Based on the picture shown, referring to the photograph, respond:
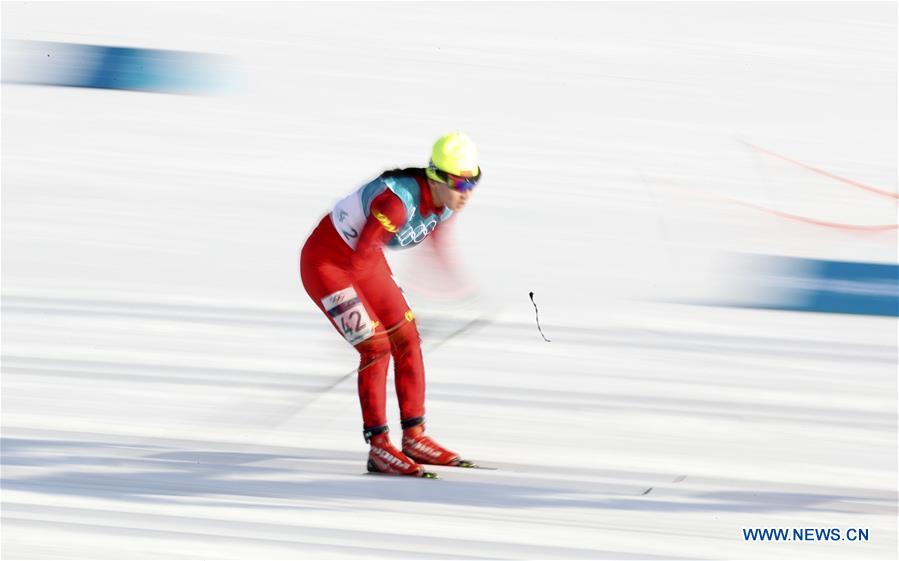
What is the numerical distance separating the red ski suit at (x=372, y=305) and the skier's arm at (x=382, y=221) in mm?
12

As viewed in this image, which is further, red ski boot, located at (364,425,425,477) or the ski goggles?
red ski boot, located at (364,425,425,477)

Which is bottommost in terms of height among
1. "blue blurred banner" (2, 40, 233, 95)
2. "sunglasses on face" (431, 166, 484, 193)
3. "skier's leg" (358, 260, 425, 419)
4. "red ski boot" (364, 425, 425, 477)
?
"red ski boot" (364, 425, 425, 477)

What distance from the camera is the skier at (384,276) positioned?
424cm

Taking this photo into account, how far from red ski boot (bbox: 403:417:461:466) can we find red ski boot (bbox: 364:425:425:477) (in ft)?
0.26

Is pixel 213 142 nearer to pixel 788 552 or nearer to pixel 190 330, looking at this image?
pixel 190 330

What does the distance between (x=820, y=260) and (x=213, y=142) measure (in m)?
4.65

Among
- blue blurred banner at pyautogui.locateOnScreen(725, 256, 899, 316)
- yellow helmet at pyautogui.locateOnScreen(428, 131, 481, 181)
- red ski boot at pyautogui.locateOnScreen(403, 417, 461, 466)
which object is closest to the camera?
yellow helmet at pyautogui.locateOnScreen(428, 131, 481, 181)

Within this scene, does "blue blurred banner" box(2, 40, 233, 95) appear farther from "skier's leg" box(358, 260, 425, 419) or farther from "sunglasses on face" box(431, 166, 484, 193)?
"sunglasses on face" box(431, 166, 484, 193)

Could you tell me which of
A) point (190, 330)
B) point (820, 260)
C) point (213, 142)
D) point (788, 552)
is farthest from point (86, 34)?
point (788, 552)

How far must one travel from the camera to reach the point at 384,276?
4559 mm

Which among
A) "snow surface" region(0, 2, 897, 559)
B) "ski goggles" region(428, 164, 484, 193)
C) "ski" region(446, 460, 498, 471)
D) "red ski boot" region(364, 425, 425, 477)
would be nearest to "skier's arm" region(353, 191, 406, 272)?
"ski goggles" region(428, 164, 484, 193)

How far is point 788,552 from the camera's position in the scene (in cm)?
400

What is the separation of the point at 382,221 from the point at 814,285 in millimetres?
3653

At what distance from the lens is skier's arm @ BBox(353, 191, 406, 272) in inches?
166
